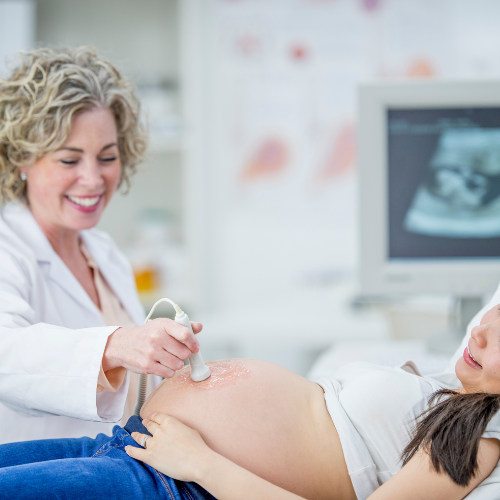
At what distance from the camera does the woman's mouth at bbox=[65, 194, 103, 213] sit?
1.24 m

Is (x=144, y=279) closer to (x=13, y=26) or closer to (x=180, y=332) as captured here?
(x=13, y=26)

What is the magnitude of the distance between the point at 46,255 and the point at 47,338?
1.05 feet

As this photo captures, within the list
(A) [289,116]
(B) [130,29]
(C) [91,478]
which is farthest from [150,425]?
(B) [130,29]

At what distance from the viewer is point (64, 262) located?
1335 mm

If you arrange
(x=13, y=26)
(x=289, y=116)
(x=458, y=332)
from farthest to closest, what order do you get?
(x=289, y=116) < (x=13, y=26) < (x=458, y=332)

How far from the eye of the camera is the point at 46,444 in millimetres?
946

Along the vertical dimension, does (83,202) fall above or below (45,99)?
below

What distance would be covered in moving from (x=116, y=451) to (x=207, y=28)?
240 cm

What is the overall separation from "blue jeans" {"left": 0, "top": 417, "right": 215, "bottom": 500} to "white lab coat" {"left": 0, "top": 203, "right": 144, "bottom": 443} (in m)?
0.09

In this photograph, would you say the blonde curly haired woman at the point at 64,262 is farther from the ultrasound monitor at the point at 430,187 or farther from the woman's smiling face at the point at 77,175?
the ultrasound monitor at the point at 430,187

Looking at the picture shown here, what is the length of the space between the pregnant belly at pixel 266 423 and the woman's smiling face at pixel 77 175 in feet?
1.67

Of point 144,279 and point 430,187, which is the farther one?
point 144,279

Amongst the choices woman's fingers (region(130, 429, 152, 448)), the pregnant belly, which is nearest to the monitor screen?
the pregnant belly

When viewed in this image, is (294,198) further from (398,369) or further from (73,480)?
(73,480)
